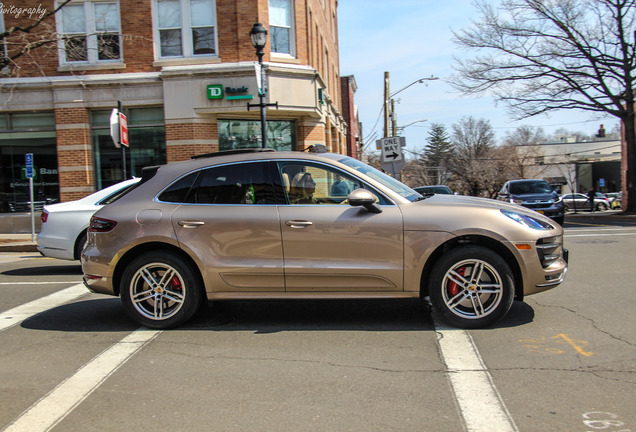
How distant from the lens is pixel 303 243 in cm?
512

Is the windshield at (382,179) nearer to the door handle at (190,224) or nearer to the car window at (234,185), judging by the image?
the car window at (234,185)

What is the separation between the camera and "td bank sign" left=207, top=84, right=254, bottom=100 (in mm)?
17125

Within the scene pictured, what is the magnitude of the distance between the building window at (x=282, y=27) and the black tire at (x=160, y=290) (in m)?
14.1

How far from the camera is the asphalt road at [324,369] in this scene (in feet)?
11.1

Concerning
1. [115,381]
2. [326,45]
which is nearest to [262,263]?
[115,381]

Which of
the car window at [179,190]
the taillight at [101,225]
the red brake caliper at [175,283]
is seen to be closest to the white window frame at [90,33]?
the taillight at [101,225]

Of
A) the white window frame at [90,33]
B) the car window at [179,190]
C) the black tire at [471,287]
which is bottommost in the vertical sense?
the black tire at [471,287]

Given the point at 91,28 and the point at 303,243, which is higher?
the point at 91,28

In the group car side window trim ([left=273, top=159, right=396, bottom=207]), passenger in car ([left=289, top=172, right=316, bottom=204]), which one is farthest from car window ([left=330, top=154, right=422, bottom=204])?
passenger in car ([left=289, top=172, right=316, bottom=204])

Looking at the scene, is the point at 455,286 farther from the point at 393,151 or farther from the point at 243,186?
the point at 393,151

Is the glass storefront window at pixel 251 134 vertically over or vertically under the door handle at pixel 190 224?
over

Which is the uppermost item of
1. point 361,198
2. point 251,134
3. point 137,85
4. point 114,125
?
point 137,85

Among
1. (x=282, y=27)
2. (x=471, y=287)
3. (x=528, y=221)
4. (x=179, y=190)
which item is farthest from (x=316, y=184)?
(x=282, y=27)

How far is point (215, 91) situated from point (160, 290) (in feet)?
42.0
